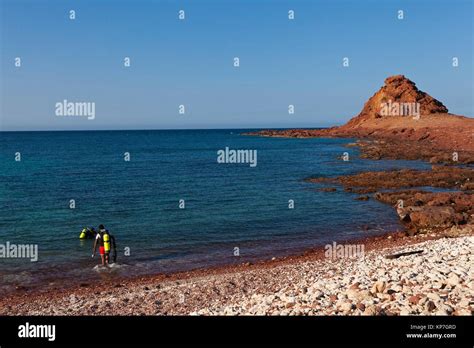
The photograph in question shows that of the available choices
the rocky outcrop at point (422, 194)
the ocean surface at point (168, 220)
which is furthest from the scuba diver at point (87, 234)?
the rocky outcrop at point (422, 194)

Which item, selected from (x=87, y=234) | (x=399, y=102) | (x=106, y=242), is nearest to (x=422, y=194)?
(x=87, y=234)

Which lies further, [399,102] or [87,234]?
[399,102]

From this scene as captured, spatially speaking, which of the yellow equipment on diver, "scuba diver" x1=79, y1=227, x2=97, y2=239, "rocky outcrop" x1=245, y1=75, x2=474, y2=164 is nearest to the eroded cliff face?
"rocky outcrop" x1=245, y1=75, x2=474, y2=164

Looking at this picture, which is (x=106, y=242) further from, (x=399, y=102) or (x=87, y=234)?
(x=399, y=102)

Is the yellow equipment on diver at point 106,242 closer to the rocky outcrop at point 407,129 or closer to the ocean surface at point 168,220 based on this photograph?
the ocean surface at point 168,220

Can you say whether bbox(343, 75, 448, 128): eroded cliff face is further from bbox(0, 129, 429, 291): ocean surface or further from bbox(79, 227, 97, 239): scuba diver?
bbox(79, 227, 97, 239): scuba diver

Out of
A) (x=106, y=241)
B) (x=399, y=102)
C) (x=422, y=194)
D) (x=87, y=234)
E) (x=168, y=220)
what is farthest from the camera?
(x=399, y=102)

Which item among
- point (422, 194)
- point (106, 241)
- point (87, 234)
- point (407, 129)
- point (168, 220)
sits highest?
point (407, 129)

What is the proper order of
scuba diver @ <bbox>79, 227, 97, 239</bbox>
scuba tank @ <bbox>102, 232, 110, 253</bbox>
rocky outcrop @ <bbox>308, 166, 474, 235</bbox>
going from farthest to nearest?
rocky outcrop @ <bbox>308, 166, 474, 235</bbox> → scuba diver @ <bbox>79, 227, 97, 239</bbox> → scuba tank @ <bbox>102, 232, 110, 253</bbox>

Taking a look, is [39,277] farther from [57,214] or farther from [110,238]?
[57,214]

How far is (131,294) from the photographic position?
17906 mm

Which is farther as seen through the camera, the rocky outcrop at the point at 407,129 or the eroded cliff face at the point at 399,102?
the eroded cliff face at the point at 399,102

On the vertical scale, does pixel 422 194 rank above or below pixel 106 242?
above

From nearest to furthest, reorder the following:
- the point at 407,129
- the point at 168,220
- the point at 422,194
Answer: the point at 168,220 → the point at 422,194 → the point at 407,129
